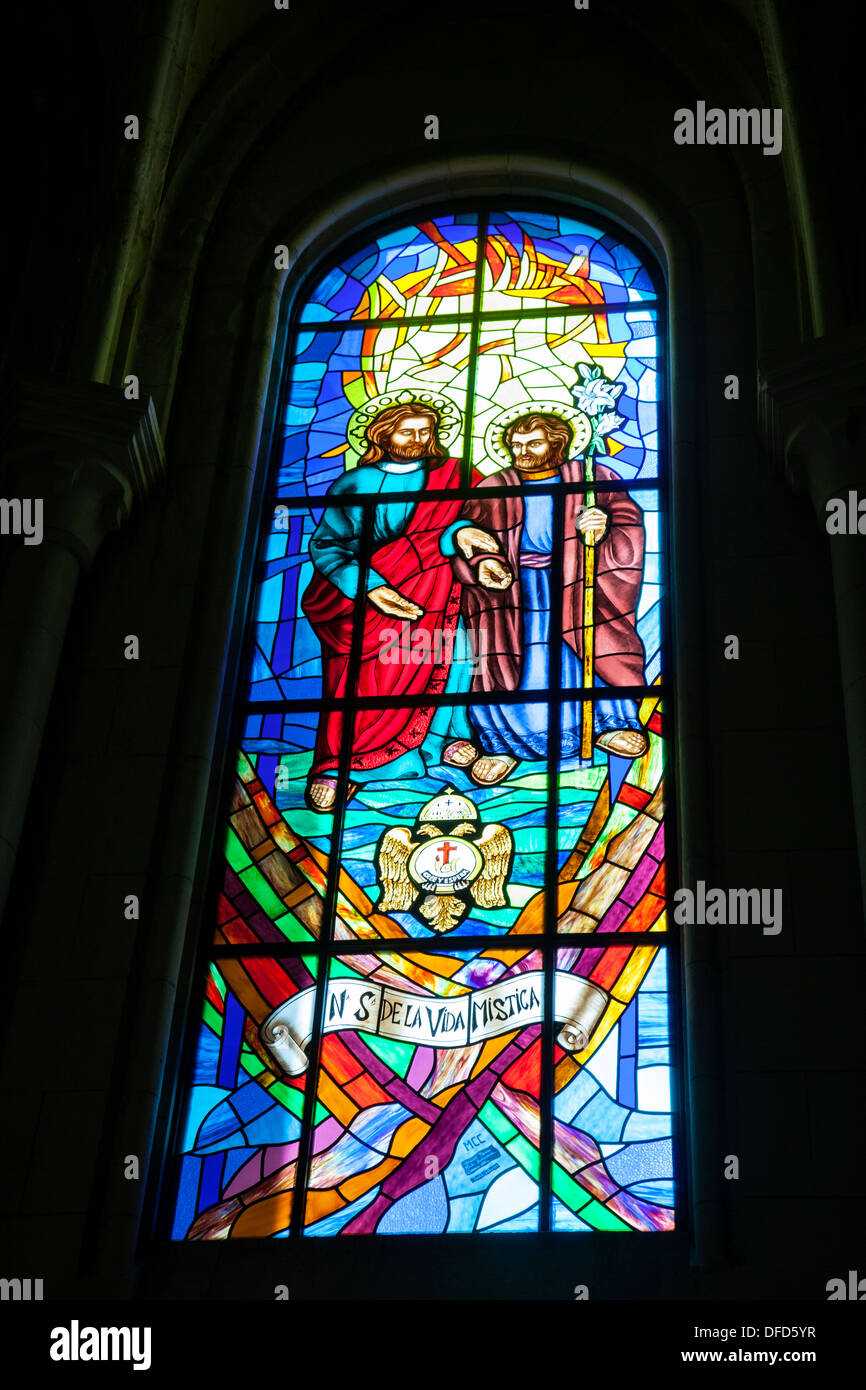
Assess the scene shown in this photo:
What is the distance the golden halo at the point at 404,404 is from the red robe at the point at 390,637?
20cm

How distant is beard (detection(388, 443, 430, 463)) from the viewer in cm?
769

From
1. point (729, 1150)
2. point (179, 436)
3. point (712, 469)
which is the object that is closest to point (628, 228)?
point (712, 469)

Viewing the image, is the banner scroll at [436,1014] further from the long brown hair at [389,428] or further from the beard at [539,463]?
the long brown hair at [389,428]

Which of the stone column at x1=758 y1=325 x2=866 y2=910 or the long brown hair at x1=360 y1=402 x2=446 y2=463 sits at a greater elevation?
the long brown hair at x1=360 y1=402 x2=446 y2=463

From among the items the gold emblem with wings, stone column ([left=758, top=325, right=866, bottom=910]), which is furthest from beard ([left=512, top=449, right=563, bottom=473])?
the gold emblem with wings

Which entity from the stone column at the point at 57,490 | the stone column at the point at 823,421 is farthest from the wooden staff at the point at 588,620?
the stone column at the point at 57,490

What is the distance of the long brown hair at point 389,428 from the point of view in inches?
304

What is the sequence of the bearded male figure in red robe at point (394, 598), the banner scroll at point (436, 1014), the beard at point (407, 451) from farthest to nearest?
the beard at point (407, 451), the bearded male figure in red robe at point (394, 598), the banner scroll at point (436, 1014)

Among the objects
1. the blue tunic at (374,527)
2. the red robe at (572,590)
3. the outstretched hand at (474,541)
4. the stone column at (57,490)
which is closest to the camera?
the stone column at (57,490)

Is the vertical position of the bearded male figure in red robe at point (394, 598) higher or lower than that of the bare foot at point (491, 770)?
higher

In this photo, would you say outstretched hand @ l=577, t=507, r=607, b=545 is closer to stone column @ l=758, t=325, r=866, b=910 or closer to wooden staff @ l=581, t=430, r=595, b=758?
wooden staff @ l=581, t=430, r=595, b=758

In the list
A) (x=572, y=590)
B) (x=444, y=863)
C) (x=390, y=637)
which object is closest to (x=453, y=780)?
(x=444, y=863)

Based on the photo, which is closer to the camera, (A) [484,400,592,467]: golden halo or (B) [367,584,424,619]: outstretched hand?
(B) [367,584,424,619]: outstretched hand

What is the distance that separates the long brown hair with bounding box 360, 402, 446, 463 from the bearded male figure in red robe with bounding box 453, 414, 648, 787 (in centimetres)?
33
